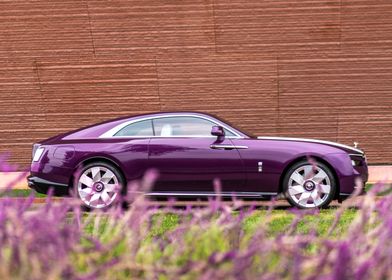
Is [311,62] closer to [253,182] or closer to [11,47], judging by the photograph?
[253,182]

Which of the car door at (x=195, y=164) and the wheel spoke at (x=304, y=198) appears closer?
the wheel spoke at (x=304, y=198)

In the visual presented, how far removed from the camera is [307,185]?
821cm

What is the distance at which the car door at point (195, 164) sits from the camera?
8344 millimetres

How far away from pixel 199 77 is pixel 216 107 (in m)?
0.76

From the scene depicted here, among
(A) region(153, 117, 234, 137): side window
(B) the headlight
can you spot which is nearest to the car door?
(A) region(153, 117, 234, 137): side window

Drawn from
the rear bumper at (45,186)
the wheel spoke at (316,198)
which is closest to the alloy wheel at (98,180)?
the rear bumper at (45,186)

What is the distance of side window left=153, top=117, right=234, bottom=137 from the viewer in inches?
337

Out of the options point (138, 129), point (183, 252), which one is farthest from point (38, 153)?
point (183, 252)

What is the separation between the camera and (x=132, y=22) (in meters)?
12.8

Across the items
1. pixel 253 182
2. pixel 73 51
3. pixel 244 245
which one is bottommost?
pixel 253 182

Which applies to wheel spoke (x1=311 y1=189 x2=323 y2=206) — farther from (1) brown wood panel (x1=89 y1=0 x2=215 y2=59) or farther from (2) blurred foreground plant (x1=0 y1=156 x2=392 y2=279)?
(1) brown wood panel (x1=89 y1=0 x2=215 y2=59)

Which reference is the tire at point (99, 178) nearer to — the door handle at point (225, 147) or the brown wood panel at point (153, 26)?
the door handle at point (225, 147)

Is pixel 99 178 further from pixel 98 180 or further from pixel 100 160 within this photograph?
pixel 100 160

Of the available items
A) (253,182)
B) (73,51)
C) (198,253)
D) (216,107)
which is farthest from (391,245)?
(73,51)
